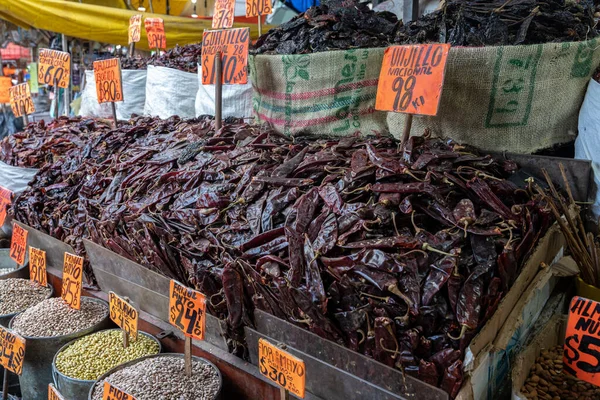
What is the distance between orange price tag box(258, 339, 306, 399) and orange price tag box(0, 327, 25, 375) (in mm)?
1240

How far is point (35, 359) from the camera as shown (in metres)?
2.18

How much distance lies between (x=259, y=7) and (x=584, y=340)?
2.91 metres

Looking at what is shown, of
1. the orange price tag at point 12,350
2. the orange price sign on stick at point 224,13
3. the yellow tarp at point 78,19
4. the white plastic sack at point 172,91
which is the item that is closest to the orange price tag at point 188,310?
the orange price tag at point 12,350

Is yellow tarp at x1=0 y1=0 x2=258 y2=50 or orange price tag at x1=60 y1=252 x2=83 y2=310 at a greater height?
yellow tarp at x1=0 y1=0 x2=258 y2=50

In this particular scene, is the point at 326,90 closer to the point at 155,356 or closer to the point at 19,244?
the point at 155,356

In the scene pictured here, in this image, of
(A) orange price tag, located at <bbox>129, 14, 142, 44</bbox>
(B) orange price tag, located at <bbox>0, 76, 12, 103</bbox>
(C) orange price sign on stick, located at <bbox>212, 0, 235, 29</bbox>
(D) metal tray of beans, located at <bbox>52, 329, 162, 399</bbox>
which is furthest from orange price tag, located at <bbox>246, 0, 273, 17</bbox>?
(B) orange price tag, located at <bbox>0, 76, 12, 103</bbox>

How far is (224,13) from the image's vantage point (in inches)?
150

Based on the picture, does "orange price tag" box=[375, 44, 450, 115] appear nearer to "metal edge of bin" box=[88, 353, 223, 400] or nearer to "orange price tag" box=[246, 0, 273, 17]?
"metal edge of bin" box=[88, 353, 223, 400]

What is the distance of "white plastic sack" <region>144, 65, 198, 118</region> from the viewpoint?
14.1ft

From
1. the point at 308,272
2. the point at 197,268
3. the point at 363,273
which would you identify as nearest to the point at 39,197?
the point at 197,268

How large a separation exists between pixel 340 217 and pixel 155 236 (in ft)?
2.97

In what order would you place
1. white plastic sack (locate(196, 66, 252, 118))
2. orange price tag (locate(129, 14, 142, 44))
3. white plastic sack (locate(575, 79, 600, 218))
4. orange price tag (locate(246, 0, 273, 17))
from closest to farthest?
white plastic sack (locate(575, 79, 600, 218)) < orange price tag (locate(246, 0, 273, 17)) < white plastic sack (locate(196, 66, 252, 118)) < orange price tag (locate(129, 14, 142, 44))

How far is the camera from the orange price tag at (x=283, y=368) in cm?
138

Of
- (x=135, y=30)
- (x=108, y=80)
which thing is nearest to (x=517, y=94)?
(x=108, y=80)
